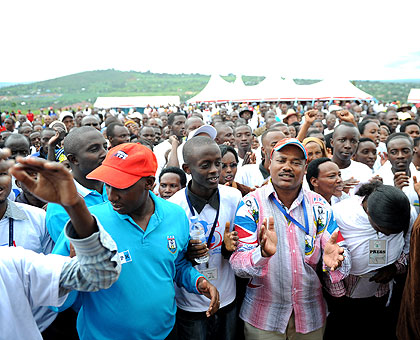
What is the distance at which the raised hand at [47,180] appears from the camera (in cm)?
114

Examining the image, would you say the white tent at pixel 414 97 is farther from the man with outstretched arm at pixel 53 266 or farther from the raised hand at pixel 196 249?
the man with outstretched arm at pixel 53 266

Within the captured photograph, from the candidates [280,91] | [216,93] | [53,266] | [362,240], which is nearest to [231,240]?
[362,240]

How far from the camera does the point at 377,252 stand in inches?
100

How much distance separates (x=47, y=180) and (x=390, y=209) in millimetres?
2154

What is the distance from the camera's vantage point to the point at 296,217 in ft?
7.61

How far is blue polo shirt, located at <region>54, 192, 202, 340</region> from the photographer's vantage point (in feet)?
5.81

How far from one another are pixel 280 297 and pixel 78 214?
62.0 inches

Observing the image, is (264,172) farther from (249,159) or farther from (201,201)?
(201,201)

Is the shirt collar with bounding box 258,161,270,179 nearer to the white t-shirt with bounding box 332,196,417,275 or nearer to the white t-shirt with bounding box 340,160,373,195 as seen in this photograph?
the white t-shirt with bounding box 340,160,373,195

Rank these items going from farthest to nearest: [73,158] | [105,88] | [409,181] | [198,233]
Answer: [105,88] → [409,181] → [73,158] → [198,233]

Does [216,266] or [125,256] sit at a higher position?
[125,256]

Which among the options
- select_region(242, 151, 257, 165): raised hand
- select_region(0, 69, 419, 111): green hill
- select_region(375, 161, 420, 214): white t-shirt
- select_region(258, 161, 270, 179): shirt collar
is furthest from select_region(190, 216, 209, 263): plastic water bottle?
select_region(0, 69, 419, 111): green hill

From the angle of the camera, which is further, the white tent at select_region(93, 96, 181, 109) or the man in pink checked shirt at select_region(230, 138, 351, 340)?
the white tent at select_region(93, 96, 181, 109)

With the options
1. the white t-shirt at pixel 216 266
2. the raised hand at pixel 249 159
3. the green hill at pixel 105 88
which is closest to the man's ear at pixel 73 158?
the white t-shirt at pixel 216 266
